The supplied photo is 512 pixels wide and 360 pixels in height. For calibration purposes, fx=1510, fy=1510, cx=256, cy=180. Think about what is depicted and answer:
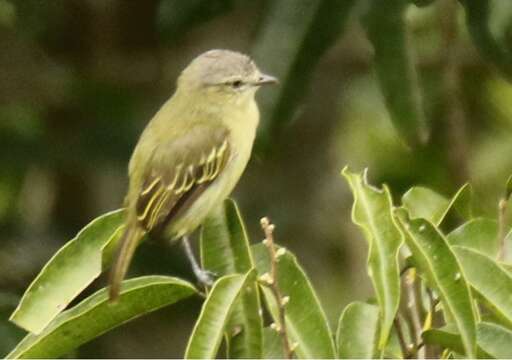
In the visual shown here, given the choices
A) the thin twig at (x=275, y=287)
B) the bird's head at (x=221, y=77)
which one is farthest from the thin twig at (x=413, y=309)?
the bird's head at (x=221, y=77)

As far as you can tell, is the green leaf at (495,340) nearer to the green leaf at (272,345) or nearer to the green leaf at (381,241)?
the green leaf at (381,241)

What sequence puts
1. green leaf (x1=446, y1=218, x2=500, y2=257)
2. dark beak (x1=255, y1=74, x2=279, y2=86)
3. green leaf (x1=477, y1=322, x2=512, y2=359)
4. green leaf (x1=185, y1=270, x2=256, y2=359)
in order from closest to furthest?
1. green leaf (x1=185, y1=270, x2=256, y2=359)
2. green leaf (x1=477, y1=322, x2=512, y2=359)
3. green leaf (x1=446, y1=218, x2=500, y2=257)
4. dark beak (x1=255, y1=74, x2=279, y2=86)

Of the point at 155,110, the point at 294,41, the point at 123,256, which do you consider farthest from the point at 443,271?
the point at 155,110

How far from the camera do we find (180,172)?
3951 millimetres

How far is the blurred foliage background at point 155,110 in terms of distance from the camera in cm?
491

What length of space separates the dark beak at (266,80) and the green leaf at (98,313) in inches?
34.0

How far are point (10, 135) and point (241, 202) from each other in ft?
3.16

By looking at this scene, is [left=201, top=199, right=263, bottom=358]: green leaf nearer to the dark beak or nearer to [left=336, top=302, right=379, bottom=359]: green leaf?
[left=336, top=302, right=379, bottom=359]: green leaf

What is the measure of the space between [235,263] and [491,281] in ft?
1.79

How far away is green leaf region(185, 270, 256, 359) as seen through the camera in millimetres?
2711

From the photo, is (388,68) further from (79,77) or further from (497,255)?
(79,77)

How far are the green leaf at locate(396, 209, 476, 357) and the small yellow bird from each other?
0.78 meters

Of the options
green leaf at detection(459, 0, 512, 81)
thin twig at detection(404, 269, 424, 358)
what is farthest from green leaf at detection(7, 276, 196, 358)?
green leaf at detection(459, 0, 512, 81)

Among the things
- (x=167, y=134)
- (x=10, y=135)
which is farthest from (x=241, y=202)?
(x=167, y=134)
